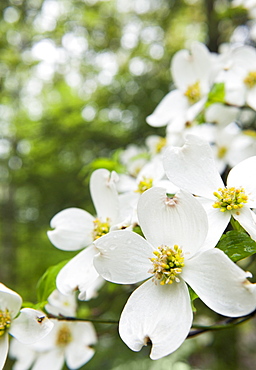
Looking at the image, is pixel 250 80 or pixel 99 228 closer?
pixel 99 228

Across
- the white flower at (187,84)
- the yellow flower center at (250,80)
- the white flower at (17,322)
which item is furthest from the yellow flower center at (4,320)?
the yellow flower center at (250,80)

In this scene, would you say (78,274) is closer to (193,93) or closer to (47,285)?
(47,285)

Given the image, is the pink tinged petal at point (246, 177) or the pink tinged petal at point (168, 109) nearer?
the pink tinged petal at point (246, 177)

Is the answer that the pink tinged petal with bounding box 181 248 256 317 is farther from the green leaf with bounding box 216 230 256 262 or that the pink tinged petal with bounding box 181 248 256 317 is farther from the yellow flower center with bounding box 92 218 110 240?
the yellow flower center with bounding box 92 218 110 240

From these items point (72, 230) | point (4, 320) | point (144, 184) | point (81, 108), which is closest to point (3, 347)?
point (4, 320)

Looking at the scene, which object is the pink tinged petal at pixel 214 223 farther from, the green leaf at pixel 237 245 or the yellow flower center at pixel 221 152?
the yellow flower center at pixel 221 152

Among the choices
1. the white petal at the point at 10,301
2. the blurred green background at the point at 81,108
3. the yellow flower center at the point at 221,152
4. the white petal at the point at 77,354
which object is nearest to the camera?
the white petal at the point at 10,301
